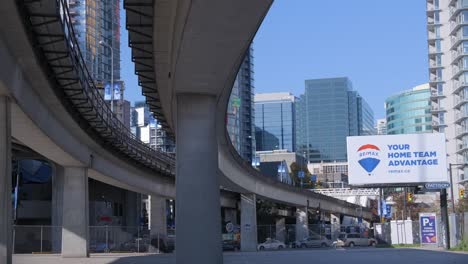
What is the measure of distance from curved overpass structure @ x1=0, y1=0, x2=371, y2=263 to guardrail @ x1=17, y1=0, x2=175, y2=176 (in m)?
0.05

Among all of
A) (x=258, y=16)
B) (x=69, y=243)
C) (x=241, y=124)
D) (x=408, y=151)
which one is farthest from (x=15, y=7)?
(x=241, y=124)

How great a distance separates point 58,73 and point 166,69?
4.56 metres

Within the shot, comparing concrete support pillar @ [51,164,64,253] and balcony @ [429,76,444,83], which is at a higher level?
balcony @ [429,76,444,83]

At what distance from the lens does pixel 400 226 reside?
200ft

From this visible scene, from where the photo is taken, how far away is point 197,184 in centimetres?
2384

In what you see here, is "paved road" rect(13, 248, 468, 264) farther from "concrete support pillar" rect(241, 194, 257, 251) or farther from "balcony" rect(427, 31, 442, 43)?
"balcony" rect(427, 31, 442, 43)

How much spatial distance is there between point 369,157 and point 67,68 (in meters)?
36.2

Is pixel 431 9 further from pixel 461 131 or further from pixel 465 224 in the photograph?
pixel 465 224

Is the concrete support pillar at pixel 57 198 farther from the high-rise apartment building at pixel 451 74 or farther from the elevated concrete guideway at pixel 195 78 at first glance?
the high-rise apartment building at pixel 451 74

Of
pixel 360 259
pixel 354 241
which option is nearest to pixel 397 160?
pixel 354 241

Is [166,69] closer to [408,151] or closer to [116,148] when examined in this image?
[116,148]

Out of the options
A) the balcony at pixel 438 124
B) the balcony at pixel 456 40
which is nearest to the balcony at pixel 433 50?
the balcony at pixel 456 40

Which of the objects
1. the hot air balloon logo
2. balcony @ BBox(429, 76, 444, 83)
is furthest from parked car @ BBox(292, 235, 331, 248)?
balcony @ BBox(429, 76, 444, 83)

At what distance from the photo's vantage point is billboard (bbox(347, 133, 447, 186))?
55469 millimetres
